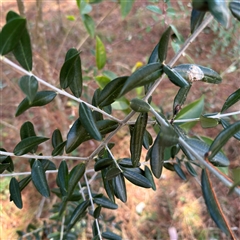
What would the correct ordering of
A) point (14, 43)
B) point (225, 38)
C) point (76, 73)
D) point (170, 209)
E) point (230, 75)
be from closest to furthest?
point (14, 43) → point (76, 73) → point (170, 209) → point (230, 75) → point (225, 38)

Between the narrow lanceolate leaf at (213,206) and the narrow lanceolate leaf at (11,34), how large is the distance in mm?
285

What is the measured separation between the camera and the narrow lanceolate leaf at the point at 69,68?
16.5 inches

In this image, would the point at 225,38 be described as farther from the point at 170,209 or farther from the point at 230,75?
the point at 170,209

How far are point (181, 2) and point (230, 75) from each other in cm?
120

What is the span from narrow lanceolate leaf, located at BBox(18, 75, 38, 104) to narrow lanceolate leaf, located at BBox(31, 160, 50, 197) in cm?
25

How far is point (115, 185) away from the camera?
56cm

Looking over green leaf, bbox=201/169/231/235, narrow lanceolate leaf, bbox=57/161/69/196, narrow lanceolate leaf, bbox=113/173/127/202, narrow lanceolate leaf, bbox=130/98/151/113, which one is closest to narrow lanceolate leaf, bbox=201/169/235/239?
green leaf, bbox=201/169/231/235

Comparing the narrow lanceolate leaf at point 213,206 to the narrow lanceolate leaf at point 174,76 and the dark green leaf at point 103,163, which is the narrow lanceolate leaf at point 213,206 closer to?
the narrow lanceolate leaf at point 174,76

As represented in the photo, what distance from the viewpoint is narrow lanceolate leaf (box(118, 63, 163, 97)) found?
327 millimetres

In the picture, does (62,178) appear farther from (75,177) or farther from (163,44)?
(163,44)

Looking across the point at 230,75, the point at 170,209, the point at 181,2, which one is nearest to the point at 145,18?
the point at 181,2

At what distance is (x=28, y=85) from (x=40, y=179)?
0.26 metres

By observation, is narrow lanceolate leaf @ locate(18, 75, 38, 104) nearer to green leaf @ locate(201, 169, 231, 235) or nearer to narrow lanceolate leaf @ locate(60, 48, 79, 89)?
narrow lanceolate leaf @ locate(60, 48, 79, 89)

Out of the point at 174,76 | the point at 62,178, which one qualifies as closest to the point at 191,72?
the point at 174,76
